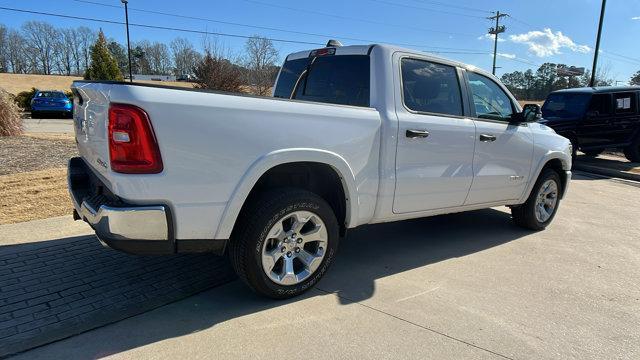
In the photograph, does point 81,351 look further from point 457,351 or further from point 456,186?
point 456,186

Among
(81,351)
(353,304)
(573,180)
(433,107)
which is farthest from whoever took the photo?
(573,180)

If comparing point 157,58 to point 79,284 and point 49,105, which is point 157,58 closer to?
point 49,105

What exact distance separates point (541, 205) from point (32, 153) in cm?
841

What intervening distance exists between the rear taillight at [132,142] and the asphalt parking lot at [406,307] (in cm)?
110

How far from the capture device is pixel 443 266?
171 inches

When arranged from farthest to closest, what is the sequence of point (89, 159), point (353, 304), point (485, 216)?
point (485, 216) < point (353, 304) < point (89, 159)

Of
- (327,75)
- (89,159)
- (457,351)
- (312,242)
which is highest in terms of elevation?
(327,75)

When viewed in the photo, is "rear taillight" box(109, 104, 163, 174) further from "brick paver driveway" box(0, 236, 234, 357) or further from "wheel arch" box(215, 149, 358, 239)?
"brick paver driveway" box(0, 236, 234, 357)

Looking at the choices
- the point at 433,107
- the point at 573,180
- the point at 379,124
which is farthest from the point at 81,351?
the point at 573,180

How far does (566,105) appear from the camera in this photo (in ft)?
39.3

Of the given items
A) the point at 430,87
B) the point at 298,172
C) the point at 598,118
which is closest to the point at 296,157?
the point at 298,172

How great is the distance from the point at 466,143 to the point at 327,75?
1468 millimetres

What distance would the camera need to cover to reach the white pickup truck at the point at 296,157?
269 cm

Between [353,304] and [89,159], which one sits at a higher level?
[89,159]
